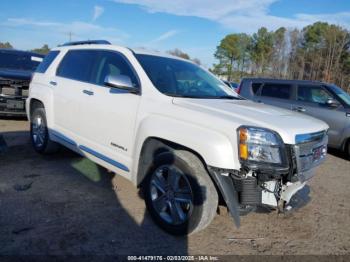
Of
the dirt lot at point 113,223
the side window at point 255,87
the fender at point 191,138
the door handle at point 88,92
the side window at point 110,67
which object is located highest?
the side window at point 110,67

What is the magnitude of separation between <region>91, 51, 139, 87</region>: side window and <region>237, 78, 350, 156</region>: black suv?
220 inches

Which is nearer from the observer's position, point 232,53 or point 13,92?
point 13,92

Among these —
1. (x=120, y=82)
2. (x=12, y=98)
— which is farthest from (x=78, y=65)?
(x=12, y=98)

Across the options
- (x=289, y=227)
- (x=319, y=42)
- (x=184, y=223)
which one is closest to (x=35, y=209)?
(x=184, y=223)

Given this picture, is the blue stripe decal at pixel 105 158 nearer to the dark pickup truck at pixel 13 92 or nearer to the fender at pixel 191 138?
the fender at pixel 191 138

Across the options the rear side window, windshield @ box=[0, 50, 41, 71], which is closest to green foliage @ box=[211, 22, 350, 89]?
windshield @ box=[0, 50, 41, 71]

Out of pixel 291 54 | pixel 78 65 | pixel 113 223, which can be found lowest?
pixel 113 223

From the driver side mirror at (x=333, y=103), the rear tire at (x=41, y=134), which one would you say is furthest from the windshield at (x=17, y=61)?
the driver side mirror at (x=333, y=103)

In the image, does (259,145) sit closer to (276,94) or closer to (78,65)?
(78,65)

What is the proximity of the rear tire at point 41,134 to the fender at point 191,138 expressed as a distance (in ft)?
8.16

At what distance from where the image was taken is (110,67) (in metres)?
4.24

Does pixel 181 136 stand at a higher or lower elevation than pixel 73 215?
higher

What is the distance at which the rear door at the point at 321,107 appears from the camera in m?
7.57

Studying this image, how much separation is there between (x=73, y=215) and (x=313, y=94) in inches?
266
